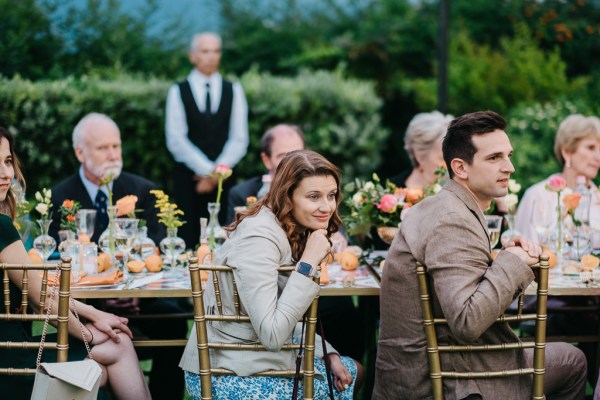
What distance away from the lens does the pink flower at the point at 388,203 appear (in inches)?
170

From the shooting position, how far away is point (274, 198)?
3.30 m

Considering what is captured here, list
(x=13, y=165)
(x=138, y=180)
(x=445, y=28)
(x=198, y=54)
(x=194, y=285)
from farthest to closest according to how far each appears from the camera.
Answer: (x=445, y=28), (x=198, y=54), (x=138, y=180), (x=13, y=165), (x=194, y=285)

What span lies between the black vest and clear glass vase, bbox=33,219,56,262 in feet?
10.5

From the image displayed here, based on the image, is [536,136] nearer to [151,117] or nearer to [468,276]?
[151,117]

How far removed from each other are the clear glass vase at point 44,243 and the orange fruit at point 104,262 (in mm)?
255

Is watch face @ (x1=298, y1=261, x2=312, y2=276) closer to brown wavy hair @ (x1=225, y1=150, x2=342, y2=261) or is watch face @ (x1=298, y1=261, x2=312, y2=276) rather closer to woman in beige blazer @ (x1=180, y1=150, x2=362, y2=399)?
woman in beige blazer @ (x1=180, y1=150, x2=362, y2=399)

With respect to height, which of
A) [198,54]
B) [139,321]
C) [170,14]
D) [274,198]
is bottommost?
[139,321]

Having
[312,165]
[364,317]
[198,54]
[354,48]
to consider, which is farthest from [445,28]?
[312,165]

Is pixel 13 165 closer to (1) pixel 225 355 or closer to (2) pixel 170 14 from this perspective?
(1) pixel 225 355

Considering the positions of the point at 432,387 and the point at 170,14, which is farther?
the point at 170,14

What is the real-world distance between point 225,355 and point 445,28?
18.5 feet

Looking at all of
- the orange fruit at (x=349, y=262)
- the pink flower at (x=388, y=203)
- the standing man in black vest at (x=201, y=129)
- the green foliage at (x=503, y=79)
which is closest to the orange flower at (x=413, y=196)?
the pink flower at (x=388, y=203)

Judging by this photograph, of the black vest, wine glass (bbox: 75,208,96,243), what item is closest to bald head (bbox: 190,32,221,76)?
the black vest

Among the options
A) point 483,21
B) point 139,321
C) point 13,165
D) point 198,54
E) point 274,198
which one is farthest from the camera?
point 483,21
